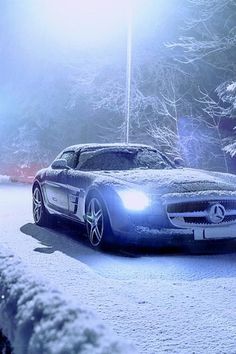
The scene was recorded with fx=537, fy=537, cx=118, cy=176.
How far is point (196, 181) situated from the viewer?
657cm

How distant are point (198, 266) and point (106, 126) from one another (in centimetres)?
2535

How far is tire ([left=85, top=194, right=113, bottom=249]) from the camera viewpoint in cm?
632

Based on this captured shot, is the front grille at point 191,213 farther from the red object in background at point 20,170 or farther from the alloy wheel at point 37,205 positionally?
the red object in background at point 20,170

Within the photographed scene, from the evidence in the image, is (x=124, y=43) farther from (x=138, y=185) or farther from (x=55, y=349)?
(x=55, y=349)

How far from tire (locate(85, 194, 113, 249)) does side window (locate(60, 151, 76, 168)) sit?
1.35 m

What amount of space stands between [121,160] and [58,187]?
40.6 inches

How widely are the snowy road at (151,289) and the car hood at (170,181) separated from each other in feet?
2.58

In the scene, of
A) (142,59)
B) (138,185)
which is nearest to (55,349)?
(138,185)

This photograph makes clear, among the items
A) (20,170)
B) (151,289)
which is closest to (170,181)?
(151,289)

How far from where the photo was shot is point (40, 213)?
8.70 metres

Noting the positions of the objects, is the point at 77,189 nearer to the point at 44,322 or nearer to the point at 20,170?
the point at 44,322

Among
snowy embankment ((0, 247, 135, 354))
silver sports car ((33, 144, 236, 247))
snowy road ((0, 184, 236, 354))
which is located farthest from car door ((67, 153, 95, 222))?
snowy embankment ((0, 247, 135, 354))

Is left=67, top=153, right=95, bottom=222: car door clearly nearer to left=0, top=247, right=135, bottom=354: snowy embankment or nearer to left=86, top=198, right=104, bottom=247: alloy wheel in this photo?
left=86, top=198, right=104, bottom=247: alloy wheel

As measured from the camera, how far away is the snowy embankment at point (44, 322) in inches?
77.7
